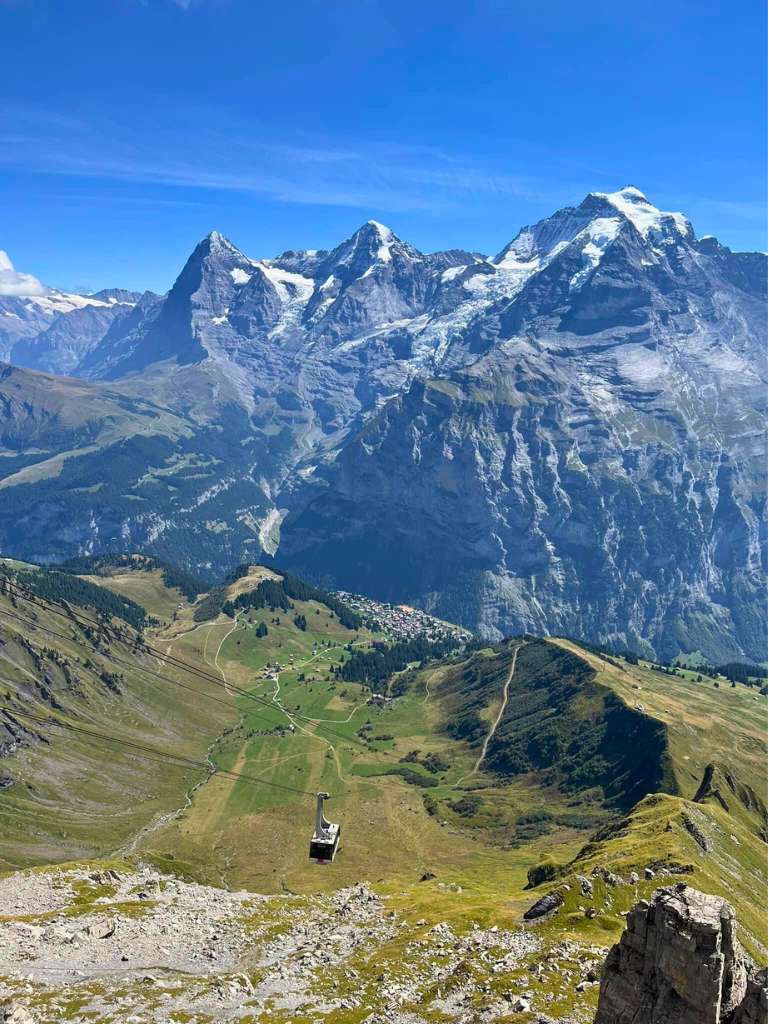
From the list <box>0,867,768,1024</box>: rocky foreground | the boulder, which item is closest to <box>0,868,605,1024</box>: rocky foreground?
<box>0,867,768,1024</box>: rocky foreground

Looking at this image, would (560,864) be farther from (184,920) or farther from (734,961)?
(734,961)

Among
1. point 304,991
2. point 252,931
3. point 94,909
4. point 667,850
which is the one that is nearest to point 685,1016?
point 304,991

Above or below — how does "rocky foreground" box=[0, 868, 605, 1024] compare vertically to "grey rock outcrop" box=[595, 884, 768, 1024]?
below

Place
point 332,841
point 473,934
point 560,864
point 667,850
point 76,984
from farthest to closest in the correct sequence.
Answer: point 560,864, point 667,850, point 473,934, point 332,841, point 76,984

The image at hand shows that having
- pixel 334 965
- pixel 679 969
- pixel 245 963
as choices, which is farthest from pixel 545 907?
pixel 679 969

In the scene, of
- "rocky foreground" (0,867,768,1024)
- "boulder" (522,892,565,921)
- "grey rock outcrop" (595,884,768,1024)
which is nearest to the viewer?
"grey rock outcrop" (595,884,768,1024)

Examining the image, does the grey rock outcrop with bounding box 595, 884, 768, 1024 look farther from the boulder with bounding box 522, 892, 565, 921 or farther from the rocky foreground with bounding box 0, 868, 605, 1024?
the boulder with bounding box 522, 892, 565, 921
